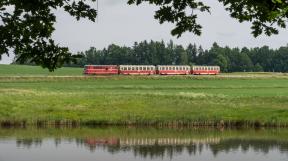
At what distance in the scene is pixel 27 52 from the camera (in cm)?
1116

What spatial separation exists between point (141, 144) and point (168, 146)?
5.63 feet

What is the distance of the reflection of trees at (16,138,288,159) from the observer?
1251 inches

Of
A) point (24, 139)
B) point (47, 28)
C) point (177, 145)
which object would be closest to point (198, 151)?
point (177, 145)

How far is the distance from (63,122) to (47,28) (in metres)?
29.3

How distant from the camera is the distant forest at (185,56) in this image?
167m


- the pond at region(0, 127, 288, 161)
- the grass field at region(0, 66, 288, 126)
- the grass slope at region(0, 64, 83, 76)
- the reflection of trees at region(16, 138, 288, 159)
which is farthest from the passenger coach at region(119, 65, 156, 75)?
the reflection of trees at region(16, 138, 288, 159)

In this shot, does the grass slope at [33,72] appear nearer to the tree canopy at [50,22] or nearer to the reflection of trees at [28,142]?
the reflection of trees at [28,142]

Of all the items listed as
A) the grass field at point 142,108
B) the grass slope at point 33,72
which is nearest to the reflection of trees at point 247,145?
the grass field at point 142,108

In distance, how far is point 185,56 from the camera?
17512 centimetres

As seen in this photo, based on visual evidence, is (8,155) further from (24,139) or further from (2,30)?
(2,30)

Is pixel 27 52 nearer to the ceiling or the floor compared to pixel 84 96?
nearer to the ceiling

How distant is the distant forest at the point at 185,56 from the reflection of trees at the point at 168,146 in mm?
127063

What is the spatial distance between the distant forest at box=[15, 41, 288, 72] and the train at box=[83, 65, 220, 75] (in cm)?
6462

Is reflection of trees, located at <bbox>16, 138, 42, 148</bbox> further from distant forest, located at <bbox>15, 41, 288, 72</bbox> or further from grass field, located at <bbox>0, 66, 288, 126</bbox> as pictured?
distant forest, located at <bbox>15, 41, 288, 72</bbox>
